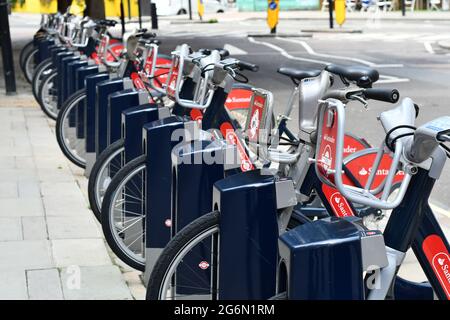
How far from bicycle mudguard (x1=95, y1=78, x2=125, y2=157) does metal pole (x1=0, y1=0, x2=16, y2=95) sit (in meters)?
7.60

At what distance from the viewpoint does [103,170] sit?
6.32 meters

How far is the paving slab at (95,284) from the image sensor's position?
16.9ft

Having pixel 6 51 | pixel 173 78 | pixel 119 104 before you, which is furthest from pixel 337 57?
pixel 173 78

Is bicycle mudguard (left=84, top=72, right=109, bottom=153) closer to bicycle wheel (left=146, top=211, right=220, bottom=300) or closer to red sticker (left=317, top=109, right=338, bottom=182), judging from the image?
bicycle wheel (left=146, top=211, right=220, bottom=300)

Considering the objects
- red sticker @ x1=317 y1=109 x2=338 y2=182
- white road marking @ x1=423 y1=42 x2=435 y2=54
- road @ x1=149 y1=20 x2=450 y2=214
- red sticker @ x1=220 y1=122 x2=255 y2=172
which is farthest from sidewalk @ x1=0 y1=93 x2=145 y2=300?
white road marking @ x1=423 y1=42 x2=435 y2=54

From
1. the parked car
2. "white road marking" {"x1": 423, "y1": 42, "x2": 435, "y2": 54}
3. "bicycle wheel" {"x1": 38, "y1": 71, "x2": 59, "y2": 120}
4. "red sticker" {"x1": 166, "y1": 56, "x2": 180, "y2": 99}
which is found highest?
"red sticker" {"x1": 166, "y1": 56, "x2": 180, "y2": 99}

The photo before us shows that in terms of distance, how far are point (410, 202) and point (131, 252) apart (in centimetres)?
250

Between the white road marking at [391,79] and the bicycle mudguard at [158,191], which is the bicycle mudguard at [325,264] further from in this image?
the white road marking at [391,79]

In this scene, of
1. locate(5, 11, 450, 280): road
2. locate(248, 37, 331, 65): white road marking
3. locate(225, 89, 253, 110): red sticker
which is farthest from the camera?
locate(248, 37, 331, 65): white road marking

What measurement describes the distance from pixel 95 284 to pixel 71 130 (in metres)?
3.87

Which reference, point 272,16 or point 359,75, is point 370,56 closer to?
point 272,16

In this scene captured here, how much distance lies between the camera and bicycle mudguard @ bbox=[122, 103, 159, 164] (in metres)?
6.04

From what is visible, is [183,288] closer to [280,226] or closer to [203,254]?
[203,254]
